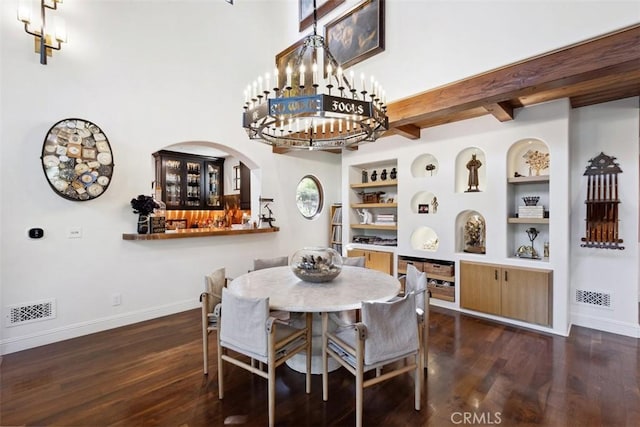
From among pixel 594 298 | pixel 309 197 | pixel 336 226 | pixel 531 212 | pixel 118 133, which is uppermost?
pixel 118 133

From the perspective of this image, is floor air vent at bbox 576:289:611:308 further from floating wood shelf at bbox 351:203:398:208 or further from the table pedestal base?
the table pedestal base

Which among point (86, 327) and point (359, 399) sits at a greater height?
point (359, 399)

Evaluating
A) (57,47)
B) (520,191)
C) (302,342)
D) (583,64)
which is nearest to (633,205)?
(520,191)

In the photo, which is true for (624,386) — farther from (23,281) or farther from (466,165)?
(23,281)

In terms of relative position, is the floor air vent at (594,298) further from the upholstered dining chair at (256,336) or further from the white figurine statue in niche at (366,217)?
the upholstered dining chair at (256,336)

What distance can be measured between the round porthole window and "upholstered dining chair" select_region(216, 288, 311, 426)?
3527mm

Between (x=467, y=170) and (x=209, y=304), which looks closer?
(x=209, y=304)

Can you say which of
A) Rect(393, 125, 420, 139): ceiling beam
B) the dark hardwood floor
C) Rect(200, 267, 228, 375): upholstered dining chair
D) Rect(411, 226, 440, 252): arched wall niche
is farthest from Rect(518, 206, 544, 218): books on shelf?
Rect(200, 267, 228, 375): upholstered dining chair

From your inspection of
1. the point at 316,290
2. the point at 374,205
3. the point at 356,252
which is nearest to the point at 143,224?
the point at 316,290

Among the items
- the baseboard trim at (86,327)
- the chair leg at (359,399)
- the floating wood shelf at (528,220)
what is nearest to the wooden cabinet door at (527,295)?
the floating wood shelf at (528,220)

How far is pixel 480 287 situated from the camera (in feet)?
12.4

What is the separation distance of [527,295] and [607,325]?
867 millimetres

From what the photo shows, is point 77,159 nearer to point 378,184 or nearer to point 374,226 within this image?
point 378,184

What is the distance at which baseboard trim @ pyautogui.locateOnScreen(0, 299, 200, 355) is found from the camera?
9.47 ft
